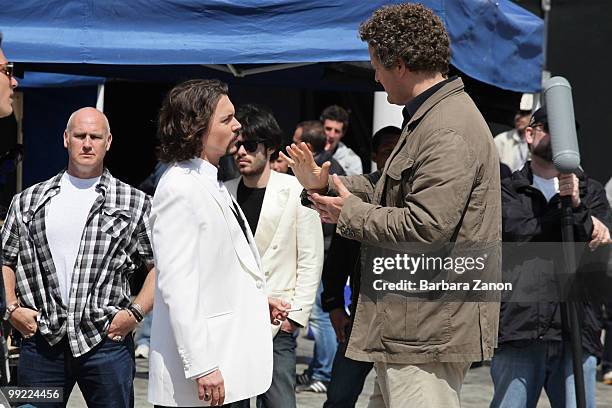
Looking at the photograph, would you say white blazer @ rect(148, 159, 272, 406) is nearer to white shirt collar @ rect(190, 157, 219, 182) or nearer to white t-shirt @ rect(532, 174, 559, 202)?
white shirt collar @ rect(190, 157, 219, 182)

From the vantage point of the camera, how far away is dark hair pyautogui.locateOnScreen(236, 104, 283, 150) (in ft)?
17.7

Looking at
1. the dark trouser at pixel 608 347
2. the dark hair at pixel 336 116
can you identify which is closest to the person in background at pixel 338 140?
the dark hair at pixel 336 116

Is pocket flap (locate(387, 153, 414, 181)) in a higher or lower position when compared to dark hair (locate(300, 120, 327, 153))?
lower

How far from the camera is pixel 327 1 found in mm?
5016

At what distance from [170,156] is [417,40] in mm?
945

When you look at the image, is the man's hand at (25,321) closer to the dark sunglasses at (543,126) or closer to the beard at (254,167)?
the beard at (254,167)

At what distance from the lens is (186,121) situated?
156 inches

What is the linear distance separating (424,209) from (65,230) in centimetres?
168

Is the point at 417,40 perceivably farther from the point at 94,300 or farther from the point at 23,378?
the point at 23,378

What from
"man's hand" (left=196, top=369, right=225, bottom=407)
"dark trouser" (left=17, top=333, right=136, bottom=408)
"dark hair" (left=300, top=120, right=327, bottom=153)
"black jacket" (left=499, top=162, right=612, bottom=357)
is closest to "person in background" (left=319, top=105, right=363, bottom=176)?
"dark hair" (left=300, top=120, right=327, bottom=153)

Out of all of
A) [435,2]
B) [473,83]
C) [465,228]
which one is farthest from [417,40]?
[473,83]

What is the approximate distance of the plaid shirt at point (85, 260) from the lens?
14.7 ft

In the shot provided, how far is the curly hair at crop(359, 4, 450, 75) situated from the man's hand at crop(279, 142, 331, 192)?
0.41m

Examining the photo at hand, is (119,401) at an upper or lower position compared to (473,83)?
lower
